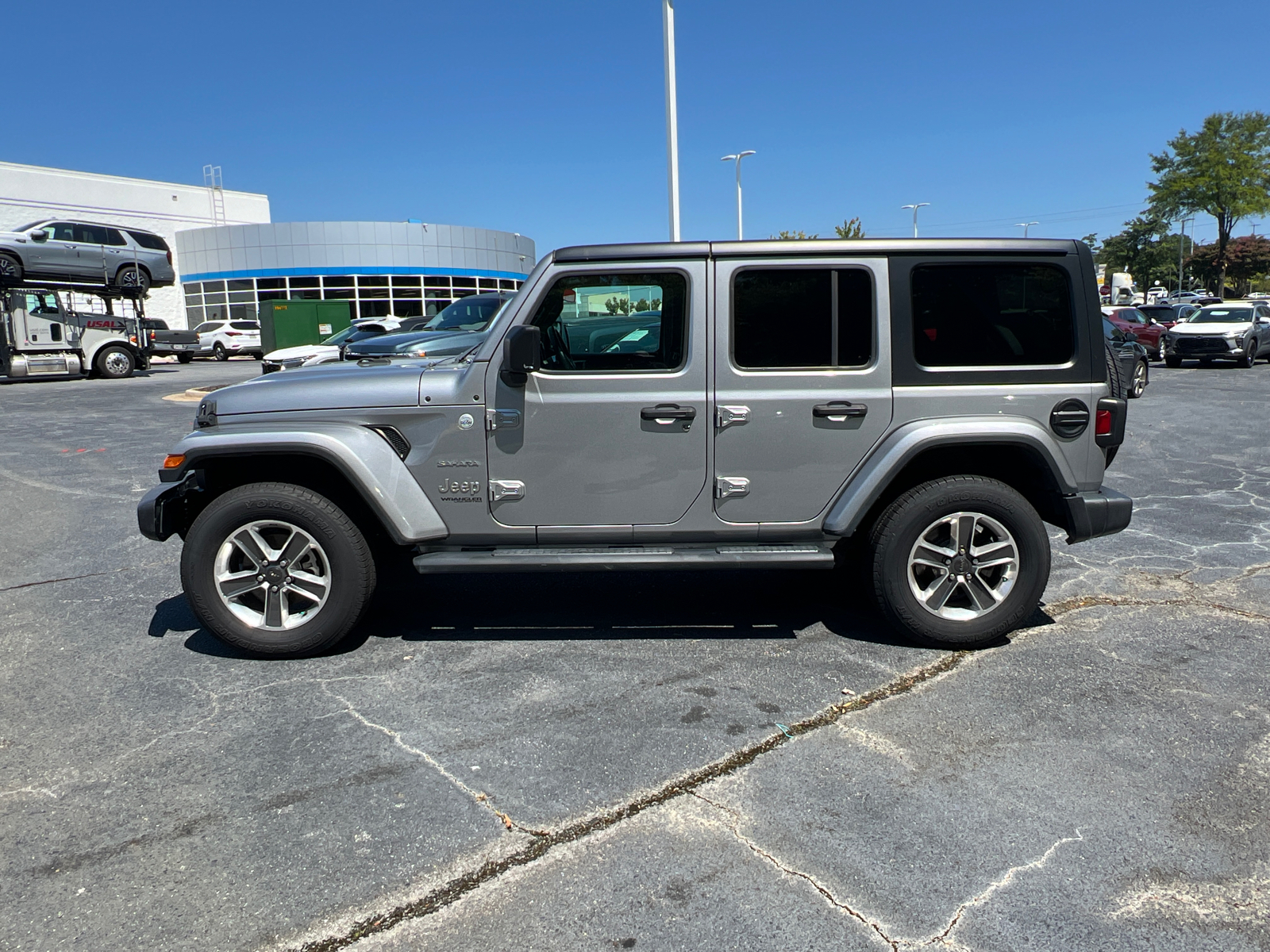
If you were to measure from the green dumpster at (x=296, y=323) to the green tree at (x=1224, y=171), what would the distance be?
39081 mm

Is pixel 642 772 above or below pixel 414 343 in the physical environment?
below

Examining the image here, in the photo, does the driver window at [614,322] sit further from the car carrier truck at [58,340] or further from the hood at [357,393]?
the car carrier truck at [58,340]

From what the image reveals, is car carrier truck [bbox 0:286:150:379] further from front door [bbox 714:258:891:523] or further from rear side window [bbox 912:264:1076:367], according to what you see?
A: rear side window [bbox 912:264:1076:367]

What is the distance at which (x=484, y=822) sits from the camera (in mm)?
3061

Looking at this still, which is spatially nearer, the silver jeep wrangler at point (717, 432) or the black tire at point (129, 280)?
the silver jeep wrangler at point (717, 432)

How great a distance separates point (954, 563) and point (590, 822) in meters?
2.29

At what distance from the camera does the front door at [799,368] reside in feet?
14.5

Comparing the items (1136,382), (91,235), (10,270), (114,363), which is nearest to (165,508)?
(1136,382)

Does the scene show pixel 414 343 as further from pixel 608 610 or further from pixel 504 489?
pixel 504 489

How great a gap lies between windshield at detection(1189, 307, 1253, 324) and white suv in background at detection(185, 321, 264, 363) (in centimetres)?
3049

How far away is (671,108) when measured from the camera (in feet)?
51.1

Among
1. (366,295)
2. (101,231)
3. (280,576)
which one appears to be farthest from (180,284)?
(280,576)

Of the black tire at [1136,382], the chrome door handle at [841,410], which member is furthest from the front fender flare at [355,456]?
the black tire at [1136,382]

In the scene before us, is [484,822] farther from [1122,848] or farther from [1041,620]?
[1041,620]
